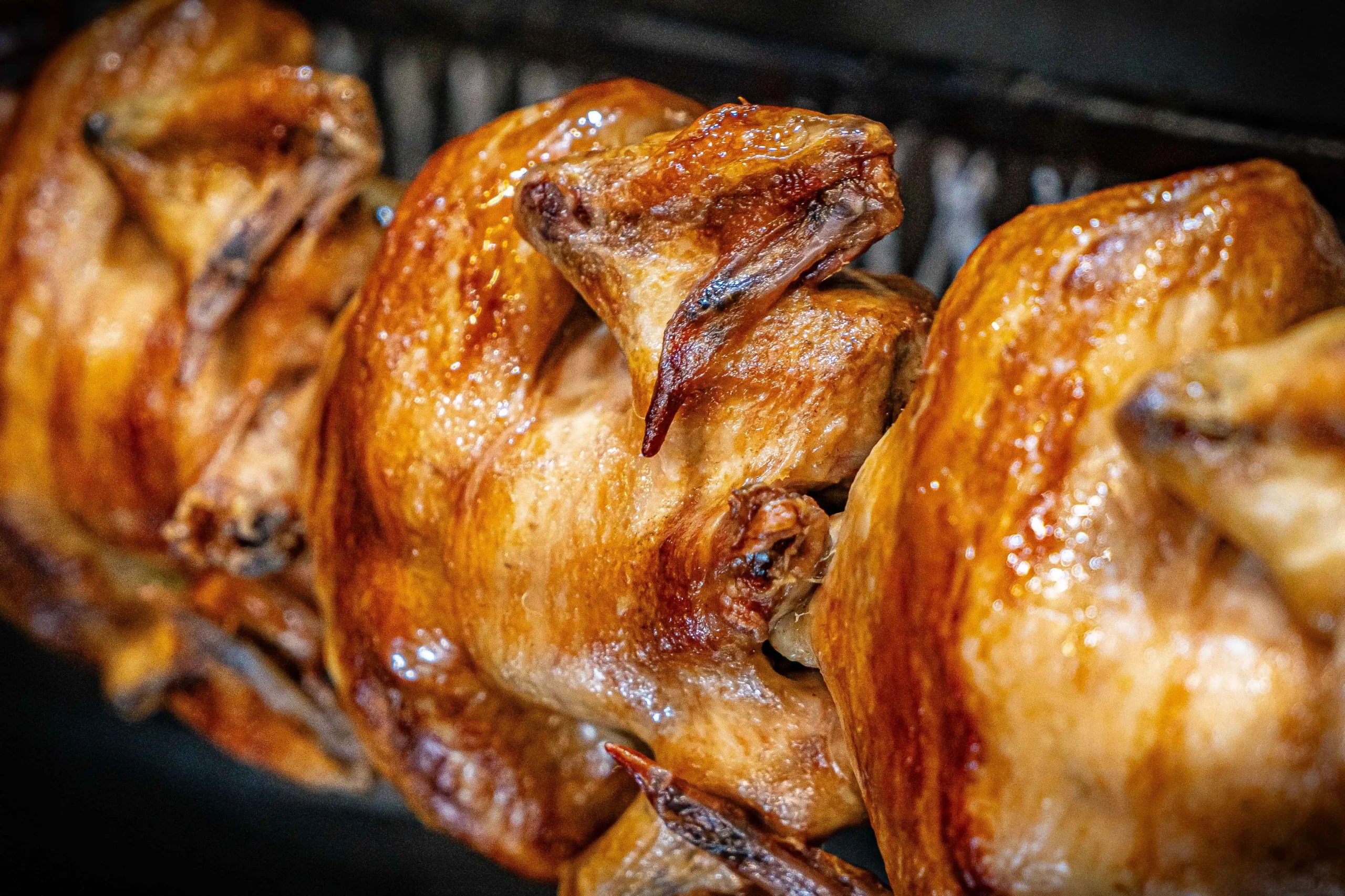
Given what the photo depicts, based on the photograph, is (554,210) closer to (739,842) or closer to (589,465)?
(589,465)

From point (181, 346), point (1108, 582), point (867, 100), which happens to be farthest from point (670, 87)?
point (1108, 582)

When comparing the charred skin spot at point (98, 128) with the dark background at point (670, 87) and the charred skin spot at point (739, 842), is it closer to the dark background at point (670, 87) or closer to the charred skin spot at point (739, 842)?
the dark background at point (670, 87)

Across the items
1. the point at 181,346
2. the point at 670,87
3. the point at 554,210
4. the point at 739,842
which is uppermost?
the point at 554,210

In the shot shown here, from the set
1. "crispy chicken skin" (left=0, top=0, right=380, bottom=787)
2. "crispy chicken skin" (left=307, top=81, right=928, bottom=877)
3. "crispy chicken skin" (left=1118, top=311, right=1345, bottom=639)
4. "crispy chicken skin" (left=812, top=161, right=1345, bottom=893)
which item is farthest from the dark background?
"crispy chicken skin" (left=1118, top=311, right=1345, bottom=639)

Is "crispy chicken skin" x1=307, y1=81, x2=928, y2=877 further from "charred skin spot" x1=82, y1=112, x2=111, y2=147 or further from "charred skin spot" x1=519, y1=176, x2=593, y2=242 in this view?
"charred skin spot" x1=82, y1=112, x2=111, y2=147

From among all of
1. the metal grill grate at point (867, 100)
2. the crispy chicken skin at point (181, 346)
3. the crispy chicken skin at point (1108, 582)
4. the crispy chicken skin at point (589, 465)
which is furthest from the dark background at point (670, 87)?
the crispy chicken skin at point (1108, 582)

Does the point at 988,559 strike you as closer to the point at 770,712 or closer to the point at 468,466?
the point at 770,712
